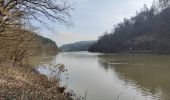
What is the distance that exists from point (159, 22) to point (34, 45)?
5175 inches

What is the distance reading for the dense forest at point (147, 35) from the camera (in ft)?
500

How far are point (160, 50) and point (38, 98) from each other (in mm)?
125915

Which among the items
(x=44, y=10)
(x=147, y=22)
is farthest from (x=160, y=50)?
(x=44, y=10)

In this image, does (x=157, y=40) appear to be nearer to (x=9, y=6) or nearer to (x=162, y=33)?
(x=162, y=33)

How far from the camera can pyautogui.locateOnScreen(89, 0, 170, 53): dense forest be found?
152m

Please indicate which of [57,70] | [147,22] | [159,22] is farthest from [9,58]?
[147,22]

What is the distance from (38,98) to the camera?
44.8ft

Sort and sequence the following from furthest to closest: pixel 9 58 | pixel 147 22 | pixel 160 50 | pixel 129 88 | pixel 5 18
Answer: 1. pixel 147 22
2. pixel 160 50
3. pixel 9 58
4. pixel 129 88
5. pixel 5 18

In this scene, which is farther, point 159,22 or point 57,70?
point 159,22

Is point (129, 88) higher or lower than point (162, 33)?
lower

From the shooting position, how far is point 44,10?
15.9 meters

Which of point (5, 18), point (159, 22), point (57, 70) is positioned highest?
point (159, 22)

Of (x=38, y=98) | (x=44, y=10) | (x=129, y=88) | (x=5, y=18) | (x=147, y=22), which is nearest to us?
(x=38, y=98)

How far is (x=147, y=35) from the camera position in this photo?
17262 cm
